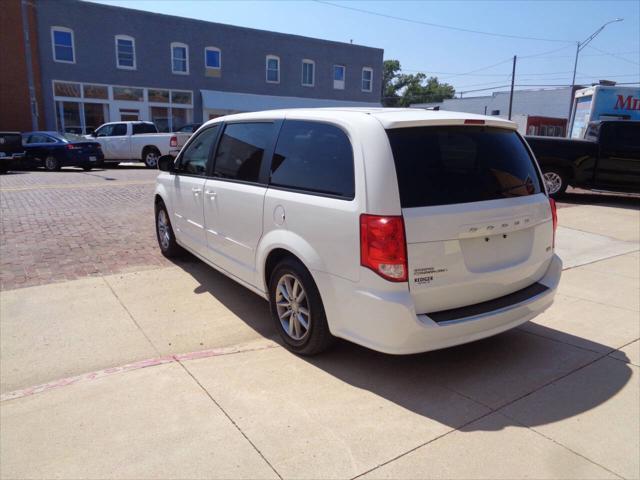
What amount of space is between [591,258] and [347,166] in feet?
17.3

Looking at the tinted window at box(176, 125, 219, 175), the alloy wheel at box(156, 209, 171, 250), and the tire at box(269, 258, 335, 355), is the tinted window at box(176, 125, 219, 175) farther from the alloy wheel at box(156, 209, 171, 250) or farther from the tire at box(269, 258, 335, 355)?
the tire at box(269, 258, 335, 355)

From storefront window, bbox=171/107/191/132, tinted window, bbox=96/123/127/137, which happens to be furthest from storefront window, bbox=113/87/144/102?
tinted window, bbox=96/123/127/137

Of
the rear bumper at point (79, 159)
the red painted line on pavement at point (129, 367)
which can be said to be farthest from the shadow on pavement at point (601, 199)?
the rear bumper at point (79, 159)

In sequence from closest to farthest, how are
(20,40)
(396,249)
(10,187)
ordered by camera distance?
(396,249) → (10,187) → (20,40)

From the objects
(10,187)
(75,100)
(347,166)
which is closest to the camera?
(347,166)

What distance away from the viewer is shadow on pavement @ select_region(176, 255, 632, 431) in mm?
3328

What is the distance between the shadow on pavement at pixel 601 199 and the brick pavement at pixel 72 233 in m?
9.70

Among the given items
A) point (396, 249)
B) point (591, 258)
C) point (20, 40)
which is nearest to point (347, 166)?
point (396, 249)

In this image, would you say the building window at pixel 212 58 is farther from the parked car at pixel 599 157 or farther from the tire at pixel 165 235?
the tire at pixel 165 235

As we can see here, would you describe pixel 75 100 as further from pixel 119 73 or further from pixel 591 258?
pixel 591 258

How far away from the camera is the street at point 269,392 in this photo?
2779 mm

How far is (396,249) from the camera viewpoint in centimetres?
315

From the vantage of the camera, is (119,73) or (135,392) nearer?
(135,392)

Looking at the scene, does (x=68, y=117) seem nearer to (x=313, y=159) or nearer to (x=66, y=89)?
(x=66, y=89)
